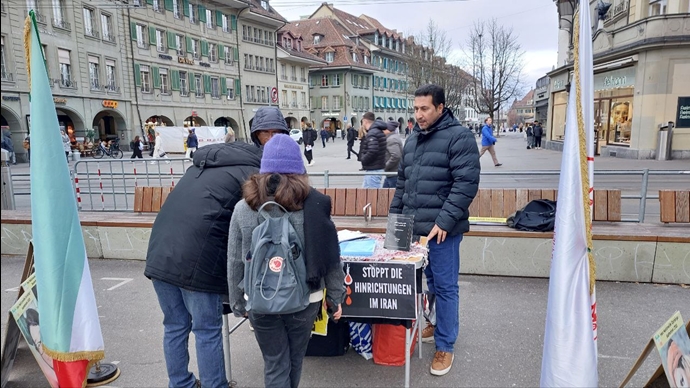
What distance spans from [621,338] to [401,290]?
2160 millimetres

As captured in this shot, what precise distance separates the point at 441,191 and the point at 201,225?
5.58ft

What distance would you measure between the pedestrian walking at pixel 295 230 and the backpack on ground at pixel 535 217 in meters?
3.46

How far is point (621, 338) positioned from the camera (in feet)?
12.4

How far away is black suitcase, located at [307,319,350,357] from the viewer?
3570 millimetres

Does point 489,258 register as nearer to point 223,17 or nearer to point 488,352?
point 488,352

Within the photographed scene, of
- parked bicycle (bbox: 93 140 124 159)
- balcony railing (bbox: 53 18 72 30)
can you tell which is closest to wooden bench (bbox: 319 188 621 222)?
parked bicycle (bbox: 93 140 124 159)

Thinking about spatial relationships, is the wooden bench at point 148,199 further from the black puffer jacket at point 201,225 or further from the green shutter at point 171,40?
the green shutter at point 171,40

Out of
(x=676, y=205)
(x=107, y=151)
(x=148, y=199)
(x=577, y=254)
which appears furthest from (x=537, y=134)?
(x=577, y=254)

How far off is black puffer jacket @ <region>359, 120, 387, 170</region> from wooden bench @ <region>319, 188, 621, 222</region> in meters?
0.92

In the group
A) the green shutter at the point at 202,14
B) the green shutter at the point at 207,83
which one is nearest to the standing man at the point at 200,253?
the green shutter at the point at 207,83

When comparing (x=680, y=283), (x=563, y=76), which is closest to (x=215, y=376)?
(x=680, y=283)

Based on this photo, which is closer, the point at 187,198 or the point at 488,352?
the point at 187,198

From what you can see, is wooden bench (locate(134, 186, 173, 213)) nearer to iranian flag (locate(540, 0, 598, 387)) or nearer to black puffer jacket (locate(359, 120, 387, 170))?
black puffer jacket (locate(359, 120, 387, 170))

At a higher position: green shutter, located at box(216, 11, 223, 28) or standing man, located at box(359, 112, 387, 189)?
green shutter, located at box(216, 11, 223, 28)
